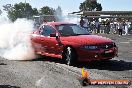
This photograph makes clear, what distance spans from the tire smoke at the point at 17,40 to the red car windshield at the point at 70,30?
1.98m

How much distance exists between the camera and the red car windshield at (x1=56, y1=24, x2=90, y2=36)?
12117 millimetres

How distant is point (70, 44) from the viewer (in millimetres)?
11117

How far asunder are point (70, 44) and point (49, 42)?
138 cm

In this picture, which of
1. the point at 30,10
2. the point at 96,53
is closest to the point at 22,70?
the point at 96,53

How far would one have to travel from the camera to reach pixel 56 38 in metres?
11.9

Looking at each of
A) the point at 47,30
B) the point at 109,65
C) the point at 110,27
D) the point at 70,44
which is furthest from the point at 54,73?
the point at 110,27

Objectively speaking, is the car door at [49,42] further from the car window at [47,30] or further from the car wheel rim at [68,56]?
the car wheel rim at [68,56]

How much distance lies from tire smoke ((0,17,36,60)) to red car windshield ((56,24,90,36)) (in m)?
1.98

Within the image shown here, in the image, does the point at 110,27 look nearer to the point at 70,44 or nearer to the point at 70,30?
the point at 70,30

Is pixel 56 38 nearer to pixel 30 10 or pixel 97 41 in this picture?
pixel 97 41

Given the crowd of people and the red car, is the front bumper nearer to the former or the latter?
the red car

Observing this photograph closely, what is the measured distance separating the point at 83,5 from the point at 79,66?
13568cm

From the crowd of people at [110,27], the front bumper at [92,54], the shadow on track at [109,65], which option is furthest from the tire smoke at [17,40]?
the crowd of people at [110,27]

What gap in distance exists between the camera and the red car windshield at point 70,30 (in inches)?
477
